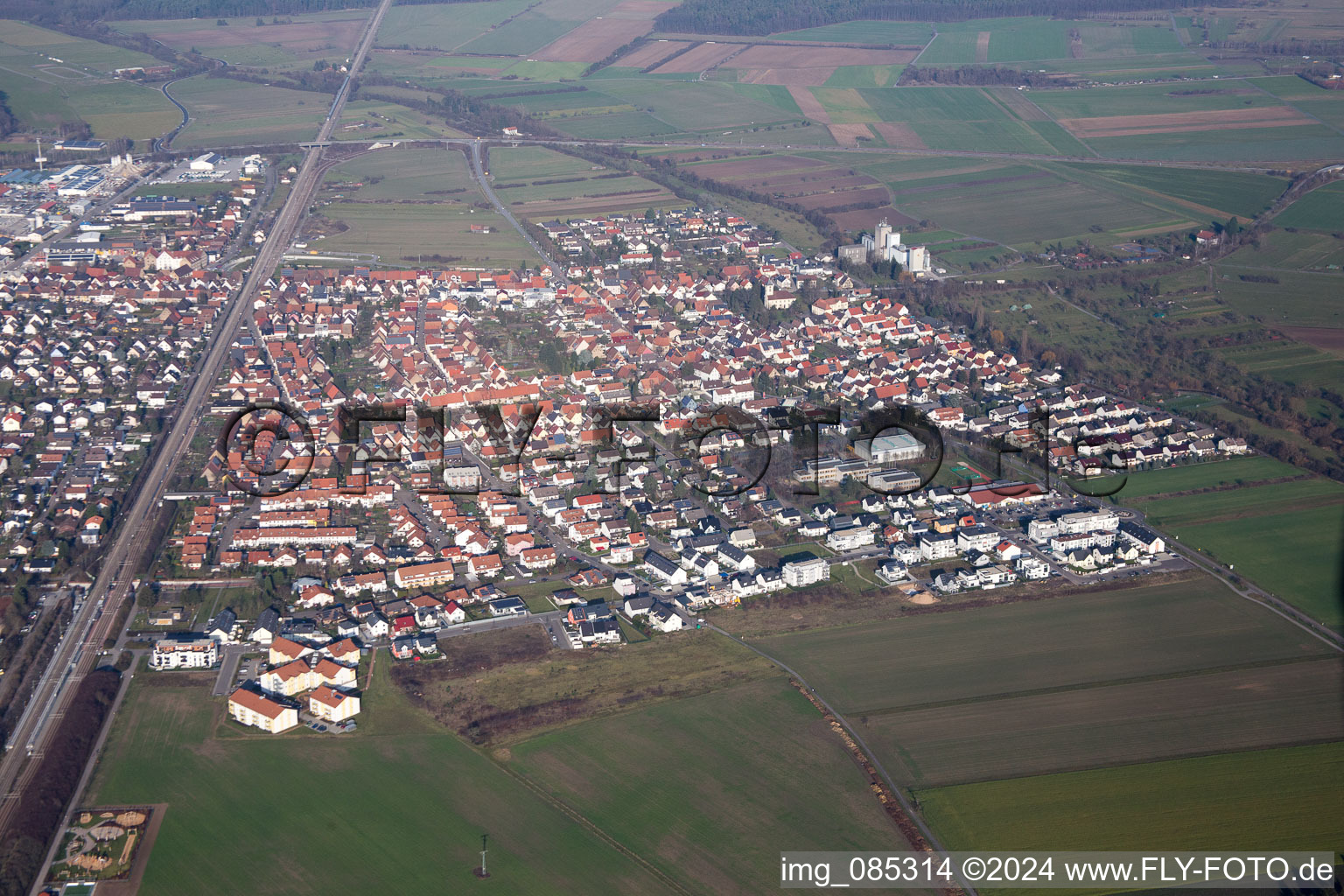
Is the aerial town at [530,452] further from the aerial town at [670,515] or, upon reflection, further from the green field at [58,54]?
the green field at [58,54]

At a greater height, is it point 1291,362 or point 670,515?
point 1291,362

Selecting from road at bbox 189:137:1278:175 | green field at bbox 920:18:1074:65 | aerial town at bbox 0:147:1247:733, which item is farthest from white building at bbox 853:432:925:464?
green field at bbox 920:18:1074:65

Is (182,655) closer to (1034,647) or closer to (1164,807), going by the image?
(1034,647)

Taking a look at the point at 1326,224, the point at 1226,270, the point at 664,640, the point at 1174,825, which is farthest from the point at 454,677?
the point at 1326,224

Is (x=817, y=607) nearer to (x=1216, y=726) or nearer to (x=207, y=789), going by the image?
(x=1216, y=726)

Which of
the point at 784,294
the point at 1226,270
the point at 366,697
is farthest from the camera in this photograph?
the point at 1226,270

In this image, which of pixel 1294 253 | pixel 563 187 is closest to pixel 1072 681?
pixel 1294 253

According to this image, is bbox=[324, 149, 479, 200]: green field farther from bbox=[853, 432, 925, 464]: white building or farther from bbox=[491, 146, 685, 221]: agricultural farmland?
bbox=[853, 432, 925, 464]: white building
